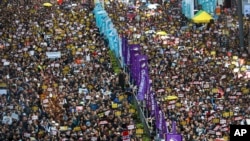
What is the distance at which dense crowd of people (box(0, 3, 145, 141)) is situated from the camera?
26.6 meters

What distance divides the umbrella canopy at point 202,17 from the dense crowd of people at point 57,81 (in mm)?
6410

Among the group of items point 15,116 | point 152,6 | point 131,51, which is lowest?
point 15,116

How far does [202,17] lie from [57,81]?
14228mm

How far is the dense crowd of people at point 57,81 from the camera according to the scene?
26.6 meters

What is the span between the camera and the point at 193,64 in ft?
115

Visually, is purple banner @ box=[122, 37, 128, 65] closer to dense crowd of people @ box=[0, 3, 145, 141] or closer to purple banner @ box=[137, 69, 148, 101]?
dense crowd of people @ box=[0, 3, 145, 141]

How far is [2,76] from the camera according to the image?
110 ft

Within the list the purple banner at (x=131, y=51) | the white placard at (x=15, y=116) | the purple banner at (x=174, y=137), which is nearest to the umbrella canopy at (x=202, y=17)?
the purple banner at (x=131, y=51)

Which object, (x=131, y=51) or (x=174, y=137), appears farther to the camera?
(x=131, y=51)

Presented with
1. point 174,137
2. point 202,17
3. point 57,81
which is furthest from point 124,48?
point 174,137

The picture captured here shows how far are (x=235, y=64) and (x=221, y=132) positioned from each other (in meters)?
10.1

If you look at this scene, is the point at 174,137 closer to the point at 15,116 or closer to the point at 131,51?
the point at 15,116

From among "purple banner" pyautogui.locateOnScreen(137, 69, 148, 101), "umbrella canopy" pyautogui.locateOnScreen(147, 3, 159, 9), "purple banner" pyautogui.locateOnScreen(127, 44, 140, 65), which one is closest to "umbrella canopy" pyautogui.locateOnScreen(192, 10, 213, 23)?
"umbrella canopy" pyautogui.locateOnScreen(147, 3, 159, 9)

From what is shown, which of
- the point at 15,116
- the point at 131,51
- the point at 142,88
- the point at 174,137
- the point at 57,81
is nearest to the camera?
the point at 174,137
